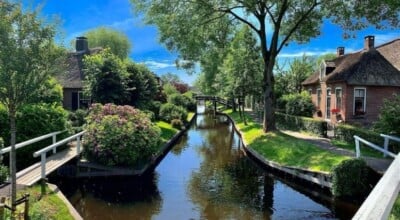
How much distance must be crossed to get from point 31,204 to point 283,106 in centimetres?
3330

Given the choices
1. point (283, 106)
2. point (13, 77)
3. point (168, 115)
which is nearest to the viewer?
point (13, 77)

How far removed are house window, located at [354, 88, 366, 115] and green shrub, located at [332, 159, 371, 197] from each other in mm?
16079

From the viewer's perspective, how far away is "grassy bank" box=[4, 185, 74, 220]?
842cm

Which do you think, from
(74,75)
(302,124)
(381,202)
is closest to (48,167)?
(381,202)

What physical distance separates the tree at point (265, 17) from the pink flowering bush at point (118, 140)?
8808 mm

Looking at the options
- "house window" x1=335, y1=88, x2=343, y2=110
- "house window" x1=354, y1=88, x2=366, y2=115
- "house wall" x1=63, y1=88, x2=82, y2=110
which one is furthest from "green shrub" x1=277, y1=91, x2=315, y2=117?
"house wall" x1=63, y1=88, x2=82, y2=110

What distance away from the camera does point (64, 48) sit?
8.87 meters

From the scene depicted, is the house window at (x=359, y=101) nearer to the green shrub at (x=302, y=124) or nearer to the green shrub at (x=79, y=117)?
the green shrub at (x=302, y=124)

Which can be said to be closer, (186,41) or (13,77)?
(13,77)

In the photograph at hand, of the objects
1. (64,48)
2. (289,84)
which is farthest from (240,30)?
(64,48)

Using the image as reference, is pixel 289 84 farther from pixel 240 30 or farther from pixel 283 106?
pixel 240 30

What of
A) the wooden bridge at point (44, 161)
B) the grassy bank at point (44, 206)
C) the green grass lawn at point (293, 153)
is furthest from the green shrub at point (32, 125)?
the green grass lawn at point (293, 153)

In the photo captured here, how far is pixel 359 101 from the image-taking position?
2750cm

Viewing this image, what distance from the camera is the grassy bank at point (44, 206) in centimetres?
842
